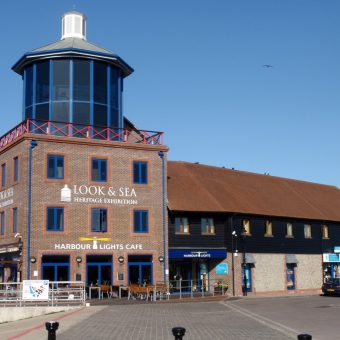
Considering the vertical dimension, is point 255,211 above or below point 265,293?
above

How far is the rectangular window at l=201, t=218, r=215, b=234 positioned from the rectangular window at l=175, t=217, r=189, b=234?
118 cm

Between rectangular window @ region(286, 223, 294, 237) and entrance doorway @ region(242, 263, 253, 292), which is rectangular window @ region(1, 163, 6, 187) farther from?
rectangular window @ region(286, 223, 294, 237)

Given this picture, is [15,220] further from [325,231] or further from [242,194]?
[325,231]

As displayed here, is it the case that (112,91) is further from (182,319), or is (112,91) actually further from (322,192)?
(322,192)

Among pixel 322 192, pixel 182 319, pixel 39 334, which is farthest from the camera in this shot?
pixel 322 192

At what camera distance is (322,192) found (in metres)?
53.6

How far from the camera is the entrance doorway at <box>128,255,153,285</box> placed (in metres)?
35.1

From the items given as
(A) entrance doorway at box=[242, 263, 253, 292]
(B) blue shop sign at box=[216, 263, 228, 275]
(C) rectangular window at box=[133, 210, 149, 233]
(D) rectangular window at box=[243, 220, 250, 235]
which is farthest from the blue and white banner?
(C) rectangular window at box=[133, 210, 149, 233]

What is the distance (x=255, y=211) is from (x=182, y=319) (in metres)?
20.2

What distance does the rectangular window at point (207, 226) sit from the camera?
3906 cm

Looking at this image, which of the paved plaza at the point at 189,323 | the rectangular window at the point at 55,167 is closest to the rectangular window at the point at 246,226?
the paved plaza at the point at 189,323

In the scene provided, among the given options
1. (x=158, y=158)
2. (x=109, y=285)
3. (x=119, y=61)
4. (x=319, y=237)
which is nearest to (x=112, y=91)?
(x=119, y=61)

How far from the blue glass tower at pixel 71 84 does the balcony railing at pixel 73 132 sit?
12.8 inches

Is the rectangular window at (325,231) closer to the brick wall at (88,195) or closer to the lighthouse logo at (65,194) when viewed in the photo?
the brick wall at (88,195)
